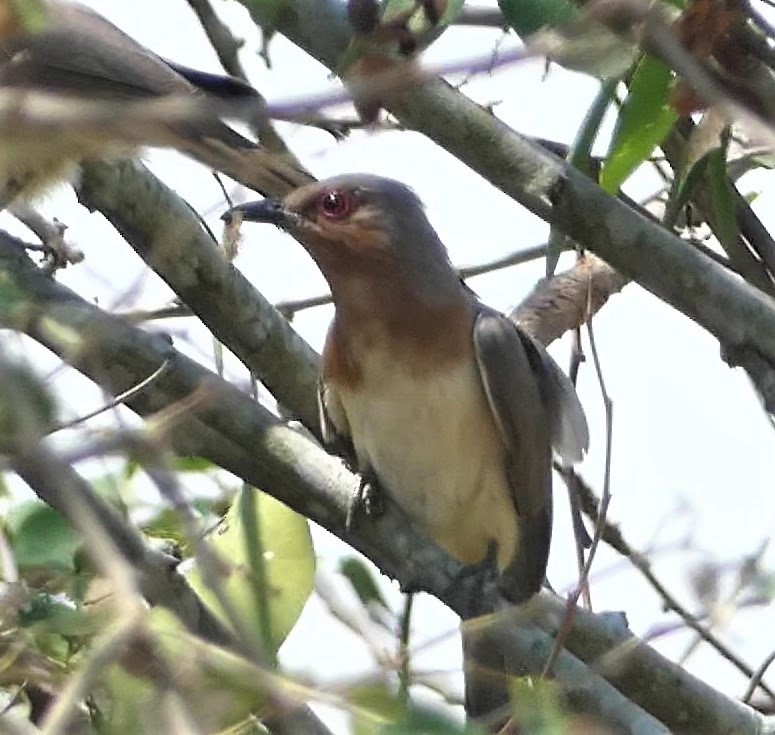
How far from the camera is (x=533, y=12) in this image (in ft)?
7.70

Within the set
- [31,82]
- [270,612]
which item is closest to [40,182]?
[31,82]

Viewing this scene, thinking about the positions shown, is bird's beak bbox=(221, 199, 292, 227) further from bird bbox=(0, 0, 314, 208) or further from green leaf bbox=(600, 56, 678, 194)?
green leaf bbox=(600, 56, 678, 194)

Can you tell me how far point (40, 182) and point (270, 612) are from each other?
4.93 ft

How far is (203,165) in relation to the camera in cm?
169

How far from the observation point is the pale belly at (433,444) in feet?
12.3

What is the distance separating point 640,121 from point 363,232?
5.26 feet

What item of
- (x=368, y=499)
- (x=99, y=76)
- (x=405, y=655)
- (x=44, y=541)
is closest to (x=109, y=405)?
(x=405, y=655)

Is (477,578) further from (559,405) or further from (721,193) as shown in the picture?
(721,193)

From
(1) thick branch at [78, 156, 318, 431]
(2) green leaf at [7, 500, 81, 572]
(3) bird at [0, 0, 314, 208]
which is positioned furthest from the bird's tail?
(2) green leaf at [7, 500, 81, 572]

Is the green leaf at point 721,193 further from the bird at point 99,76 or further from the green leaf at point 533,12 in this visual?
the bird at point 99,76

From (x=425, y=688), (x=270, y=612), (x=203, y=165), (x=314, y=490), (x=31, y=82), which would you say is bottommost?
(x=425, y=688)

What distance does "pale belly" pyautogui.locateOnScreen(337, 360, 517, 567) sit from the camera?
3.75 meters

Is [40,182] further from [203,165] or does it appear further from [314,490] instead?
[203,165]

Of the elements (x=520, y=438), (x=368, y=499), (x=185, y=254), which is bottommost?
(x=368, y=499)
